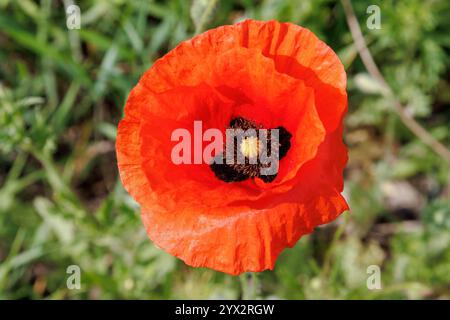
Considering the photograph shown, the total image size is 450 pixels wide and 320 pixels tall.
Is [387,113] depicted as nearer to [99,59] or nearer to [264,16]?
[264,16]

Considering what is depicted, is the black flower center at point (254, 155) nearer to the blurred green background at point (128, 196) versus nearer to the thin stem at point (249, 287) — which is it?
the thin stem at point (249, 287)

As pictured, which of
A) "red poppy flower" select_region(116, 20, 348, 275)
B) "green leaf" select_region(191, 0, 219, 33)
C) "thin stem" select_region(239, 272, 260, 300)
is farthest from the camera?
"thin stem" select_region(239, 272, 260, 300)

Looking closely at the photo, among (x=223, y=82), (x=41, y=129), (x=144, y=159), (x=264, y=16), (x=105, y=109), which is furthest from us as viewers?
(x=105, y=109)

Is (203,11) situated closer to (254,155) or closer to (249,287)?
(254,155)

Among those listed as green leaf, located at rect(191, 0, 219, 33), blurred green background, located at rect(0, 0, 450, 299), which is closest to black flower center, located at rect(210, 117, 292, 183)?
green leaf, located at rect(191, 0, 219, 33)

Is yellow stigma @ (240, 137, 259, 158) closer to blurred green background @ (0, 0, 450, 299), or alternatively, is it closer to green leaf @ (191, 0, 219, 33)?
green leaf @ (191, 0, 219, 33)

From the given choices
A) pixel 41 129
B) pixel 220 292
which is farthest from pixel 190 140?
pixel 220 292

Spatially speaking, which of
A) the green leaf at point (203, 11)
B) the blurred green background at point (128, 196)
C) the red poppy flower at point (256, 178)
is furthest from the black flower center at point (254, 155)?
the blurred green background at point (128, 196)
